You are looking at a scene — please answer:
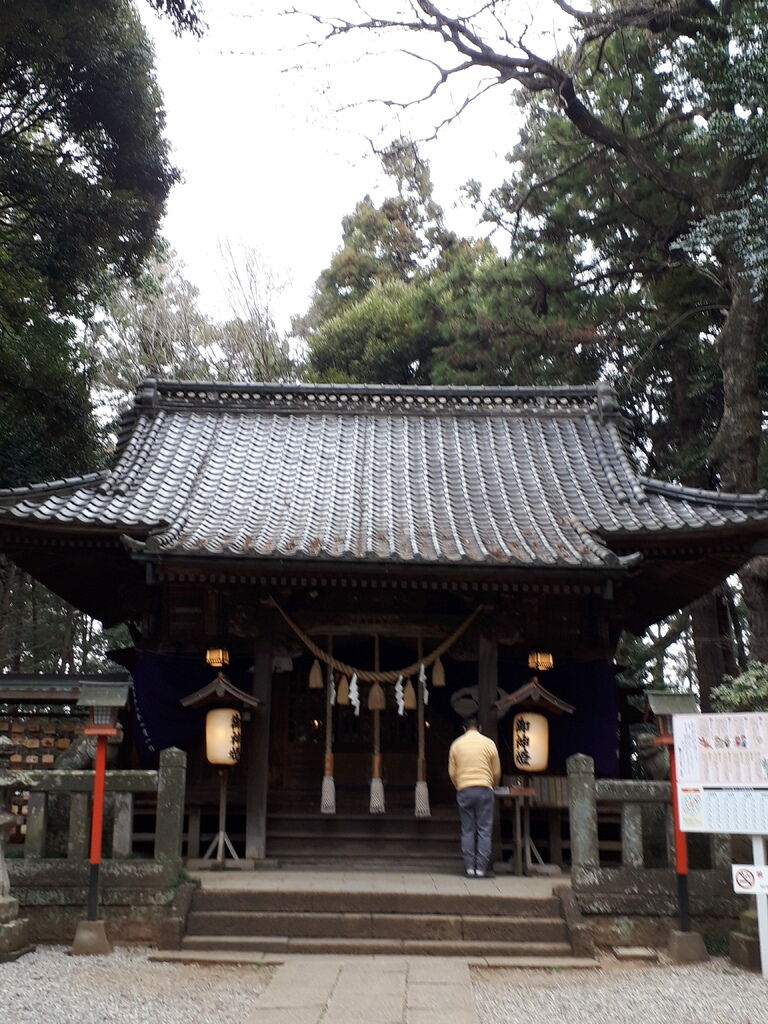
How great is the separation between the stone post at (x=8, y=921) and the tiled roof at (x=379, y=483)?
9.52 feet

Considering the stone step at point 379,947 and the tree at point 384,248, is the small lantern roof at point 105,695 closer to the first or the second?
the stone step at point 379,947

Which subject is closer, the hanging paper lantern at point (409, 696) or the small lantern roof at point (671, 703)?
the small lantern roof at point (671, 703)

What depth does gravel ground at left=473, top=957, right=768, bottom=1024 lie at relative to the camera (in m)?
5.54

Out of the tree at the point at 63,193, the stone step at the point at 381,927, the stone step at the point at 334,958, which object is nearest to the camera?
the stone step at the point at 334,958

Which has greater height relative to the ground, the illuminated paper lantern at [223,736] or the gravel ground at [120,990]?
the illuminated paper lantern at [223,736]

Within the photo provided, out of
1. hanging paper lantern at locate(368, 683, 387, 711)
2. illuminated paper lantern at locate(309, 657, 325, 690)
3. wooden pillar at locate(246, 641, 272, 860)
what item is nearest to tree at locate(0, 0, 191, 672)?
wooden pillar at locate(246, 641, 272, 860)

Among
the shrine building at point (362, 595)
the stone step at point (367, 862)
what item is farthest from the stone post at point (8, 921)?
the stone step at point (367, 862)

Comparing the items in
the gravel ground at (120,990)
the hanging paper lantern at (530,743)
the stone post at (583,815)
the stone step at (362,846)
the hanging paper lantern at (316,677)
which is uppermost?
the hanging paper lantern at (316,677)

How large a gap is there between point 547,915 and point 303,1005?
2.61 metres

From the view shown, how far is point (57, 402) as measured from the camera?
14.7 m

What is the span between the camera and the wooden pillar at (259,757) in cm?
943

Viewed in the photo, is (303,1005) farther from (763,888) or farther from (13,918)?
(763,888)

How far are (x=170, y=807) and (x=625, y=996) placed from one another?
393 centimetres

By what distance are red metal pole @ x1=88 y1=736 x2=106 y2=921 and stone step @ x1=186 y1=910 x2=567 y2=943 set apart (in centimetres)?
80
